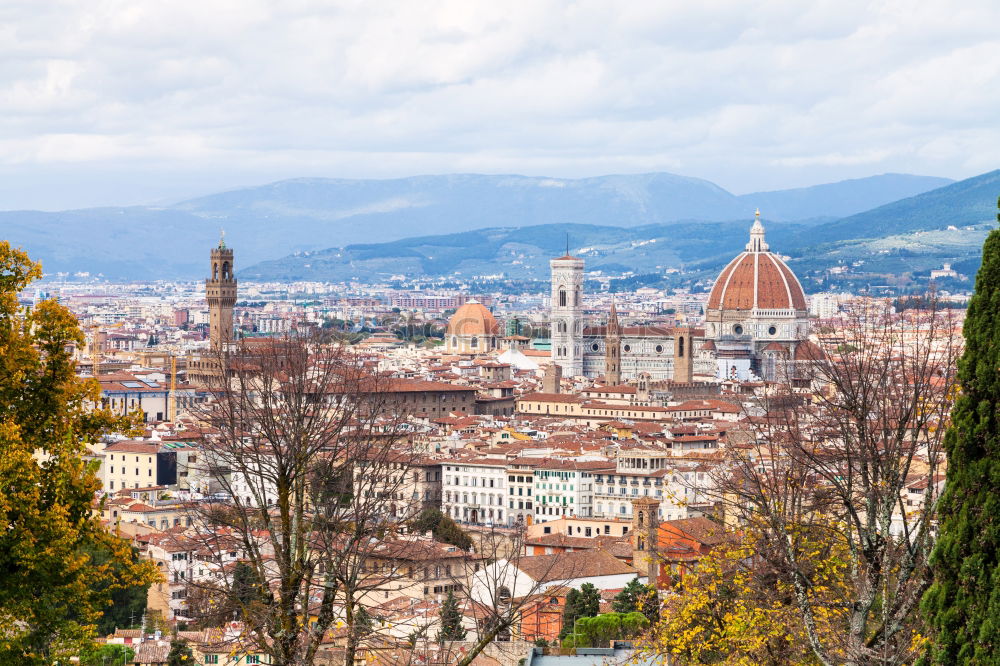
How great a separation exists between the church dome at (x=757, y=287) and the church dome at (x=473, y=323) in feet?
93.5

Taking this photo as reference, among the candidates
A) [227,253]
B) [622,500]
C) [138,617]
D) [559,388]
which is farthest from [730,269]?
[138,617]

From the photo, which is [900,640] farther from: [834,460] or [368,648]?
[368,648]

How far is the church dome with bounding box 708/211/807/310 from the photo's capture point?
119 m

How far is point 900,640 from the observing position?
12594 mm

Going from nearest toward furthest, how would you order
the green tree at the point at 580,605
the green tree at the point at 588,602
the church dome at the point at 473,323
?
the green tree at the point at 580,605
the green tree at the point at 588,602
the church dome at the point at 473,323

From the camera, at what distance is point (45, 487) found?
1312 centimetres

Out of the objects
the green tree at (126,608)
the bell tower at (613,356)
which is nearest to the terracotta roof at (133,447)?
the green tree at (126,608)

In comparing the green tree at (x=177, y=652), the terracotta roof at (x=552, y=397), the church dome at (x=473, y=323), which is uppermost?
the church dome at (x=473, y=323)

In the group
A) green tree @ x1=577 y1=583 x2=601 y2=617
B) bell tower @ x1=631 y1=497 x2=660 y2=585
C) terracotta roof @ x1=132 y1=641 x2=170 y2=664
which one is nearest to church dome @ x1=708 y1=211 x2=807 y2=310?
bell tower @ x1=631 y1=497 x2=660 y2=585

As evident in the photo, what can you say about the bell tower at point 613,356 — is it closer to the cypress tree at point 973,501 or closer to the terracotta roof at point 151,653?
the terracotta roof at point 151,653

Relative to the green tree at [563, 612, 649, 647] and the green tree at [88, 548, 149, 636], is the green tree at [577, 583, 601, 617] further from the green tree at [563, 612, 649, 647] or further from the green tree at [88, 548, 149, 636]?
the green tree at [88, 548, 149, 636]

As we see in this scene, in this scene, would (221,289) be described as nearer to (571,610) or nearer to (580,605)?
(580,605)

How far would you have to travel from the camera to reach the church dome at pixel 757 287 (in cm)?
11862

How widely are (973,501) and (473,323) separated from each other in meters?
136
